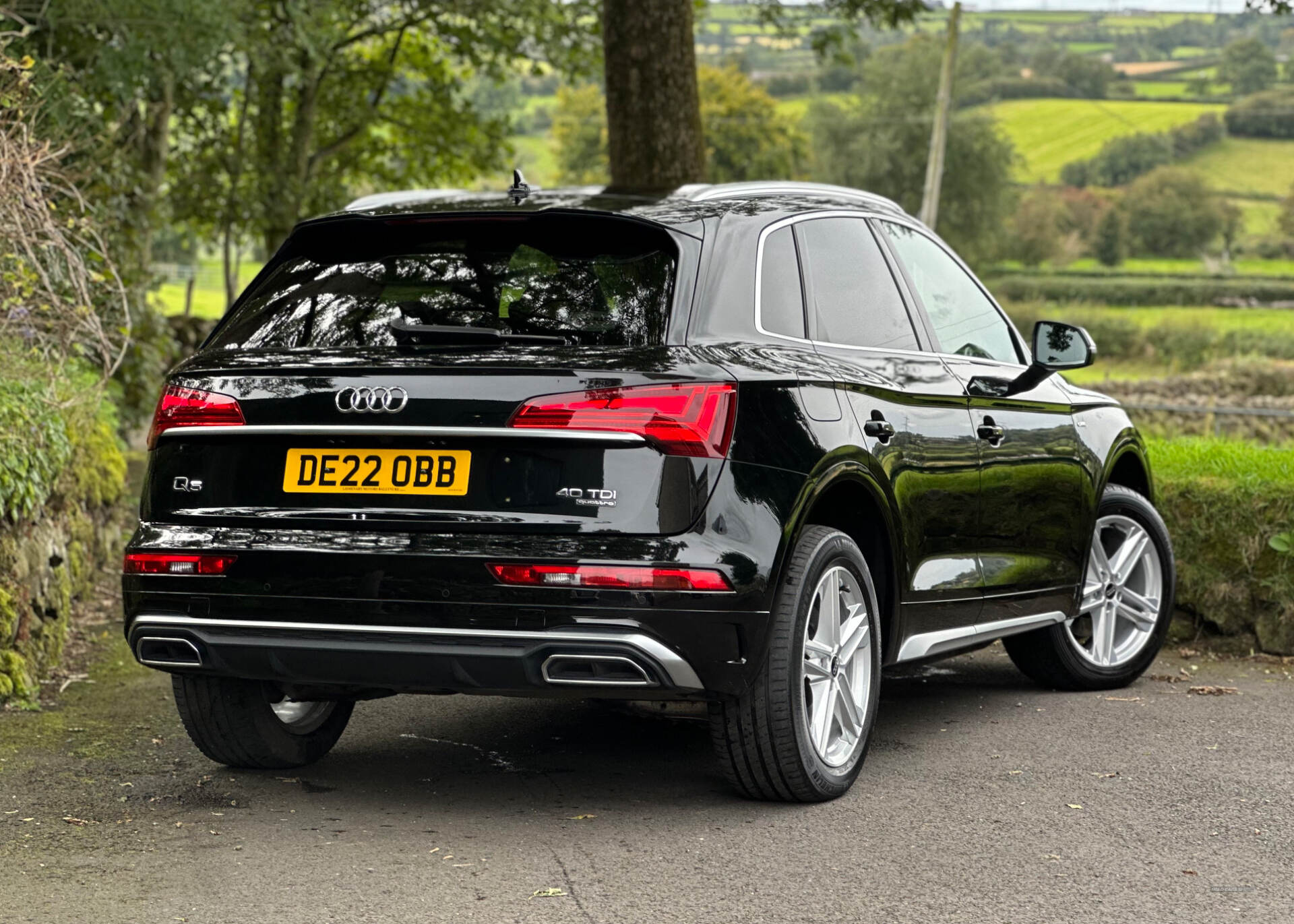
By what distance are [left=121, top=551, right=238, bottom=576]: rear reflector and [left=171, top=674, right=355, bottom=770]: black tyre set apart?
45 cm

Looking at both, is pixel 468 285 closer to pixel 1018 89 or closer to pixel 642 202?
pixel 642 202

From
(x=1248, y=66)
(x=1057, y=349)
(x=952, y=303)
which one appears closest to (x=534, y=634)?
(x=952, y=303)

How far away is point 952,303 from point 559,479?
92.6 inches

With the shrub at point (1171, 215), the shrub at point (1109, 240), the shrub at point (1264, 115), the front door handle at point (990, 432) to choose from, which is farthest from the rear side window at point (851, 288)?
the shrub at point (1264, 115)

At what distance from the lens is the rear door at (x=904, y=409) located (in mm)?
5219

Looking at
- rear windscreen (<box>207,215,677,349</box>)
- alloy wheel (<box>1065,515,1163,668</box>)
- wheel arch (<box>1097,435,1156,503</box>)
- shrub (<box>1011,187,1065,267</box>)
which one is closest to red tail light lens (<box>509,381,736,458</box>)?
rear windscreen (<box>207,215,677,349</box>)

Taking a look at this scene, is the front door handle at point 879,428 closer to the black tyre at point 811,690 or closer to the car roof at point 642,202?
the black tyre at point 811,690

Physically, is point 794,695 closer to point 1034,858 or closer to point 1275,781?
point 1034,858


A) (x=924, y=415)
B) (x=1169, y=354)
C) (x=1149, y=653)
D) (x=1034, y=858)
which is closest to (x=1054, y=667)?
(x=1149, y=653)

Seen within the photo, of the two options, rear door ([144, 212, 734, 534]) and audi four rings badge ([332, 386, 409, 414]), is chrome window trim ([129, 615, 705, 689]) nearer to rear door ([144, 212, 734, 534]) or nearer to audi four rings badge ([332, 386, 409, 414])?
rear door ([144, 212, 734, 534])

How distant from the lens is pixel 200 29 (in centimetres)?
1261

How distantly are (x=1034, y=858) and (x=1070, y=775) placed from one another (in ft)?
3.38

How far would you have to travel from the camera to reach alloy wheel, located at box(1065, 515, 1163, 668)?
703 cm

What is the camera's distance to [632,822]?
190 inches
